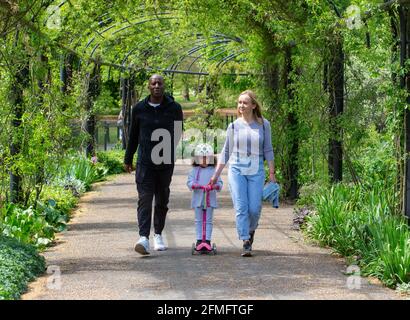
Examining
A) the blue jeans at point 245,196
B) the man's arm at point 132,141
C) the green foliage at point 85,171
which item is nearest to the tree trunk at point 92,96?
the green foliage at point 85,171

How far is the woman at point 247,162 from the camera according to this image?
9.26 meters

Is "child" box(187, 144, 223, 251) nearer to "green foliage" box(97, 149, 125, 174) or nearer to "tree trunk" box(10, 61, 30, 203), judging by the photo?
"tree trunk" box(10, 61, 30, 203)

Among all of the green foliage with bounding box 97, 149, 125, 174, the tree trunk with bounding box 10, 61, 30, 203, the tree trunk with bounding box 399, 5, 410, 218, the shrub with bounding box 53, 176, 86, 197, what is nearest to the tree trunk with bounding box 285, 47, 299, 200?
the shrub with bounding box 53, 176, 86, 197

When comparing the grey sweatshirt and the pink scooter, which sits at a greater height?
the grey sweatshirt

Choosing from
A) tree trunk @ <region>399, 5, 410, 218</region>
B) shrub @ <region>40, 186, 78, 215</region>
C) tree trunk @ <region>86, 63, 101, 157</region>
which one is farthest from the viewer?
tree trunk @ <region>86, 63, 101, 157</region>

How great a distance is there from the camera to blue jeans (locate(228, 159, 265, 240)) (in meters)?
9.24

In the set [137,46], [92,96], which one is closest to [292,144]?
[137,46]

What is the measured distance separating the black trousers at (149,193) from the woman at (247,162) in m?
0.47

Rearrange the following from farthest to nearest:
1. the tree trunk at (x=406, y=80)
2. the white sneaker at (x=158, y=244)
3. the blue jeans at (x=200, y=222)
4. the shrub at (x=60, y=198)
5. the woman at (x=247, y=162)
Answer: the shrub at (x=60, y=198), the white sneaker at (x=158, y=244), the blue jeans at (x=200, y=222), the woman at (x=247, y=162), the tree trunk at (x=406, y=80)

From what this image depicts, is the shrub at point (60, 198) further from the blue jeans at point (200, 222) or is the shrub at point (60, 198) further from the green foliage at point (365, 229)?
the blue jeans at point (200, 222)

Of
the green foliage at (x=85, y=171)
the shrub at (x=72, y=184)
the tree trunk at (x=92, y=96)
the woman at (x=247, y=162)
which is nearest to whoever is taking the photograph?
the woman at (x=247, y=162)

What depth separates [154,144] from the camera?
9.34 m
